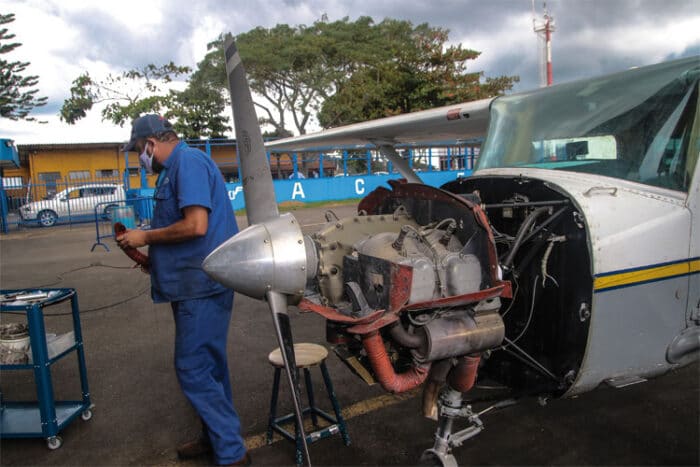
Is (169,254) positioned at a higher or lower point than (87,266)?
higher

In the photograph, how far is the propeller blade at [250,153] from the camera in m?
2.55

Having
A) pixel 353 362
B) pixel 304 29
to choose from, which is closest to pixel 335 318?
pixel 353 362

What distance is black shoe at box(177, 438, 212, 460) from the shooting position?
10.7 feet

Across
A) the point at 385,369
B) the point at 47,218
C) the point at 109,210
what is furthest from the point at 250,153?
the point at 47,218

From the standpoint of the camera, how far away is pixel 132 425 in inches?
145

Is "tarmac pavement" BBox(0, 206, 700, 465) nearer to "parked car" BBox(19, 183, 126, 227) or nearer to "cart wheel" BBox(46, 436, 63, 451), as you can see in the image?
"cart wheel" BBox(46, 436, 63, 451)

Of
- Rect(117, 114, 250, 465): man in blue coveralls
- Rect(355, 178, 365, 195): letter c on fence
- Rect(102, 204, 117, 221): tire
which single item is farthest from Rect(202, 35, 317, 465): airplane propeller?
Rect(355, 178, 365, 195): letter c on fence

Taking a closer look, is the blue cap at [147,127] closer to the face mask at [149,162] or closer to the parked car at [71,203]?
the face mask at [149,162]

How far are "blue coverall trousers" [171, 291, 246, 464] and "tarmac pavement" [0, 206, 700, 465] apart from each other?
27cm

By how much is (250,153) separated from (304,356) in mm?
1423

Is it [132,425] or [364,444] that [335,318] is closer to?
[364,444]

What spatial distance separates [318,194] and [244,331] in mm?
15986

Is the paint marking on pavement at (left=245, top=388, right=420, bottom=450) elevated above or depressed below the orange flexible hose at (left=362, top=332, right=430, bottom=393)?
below

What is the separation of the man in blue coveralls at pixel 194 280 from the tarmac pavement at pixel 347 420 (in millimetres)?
393
